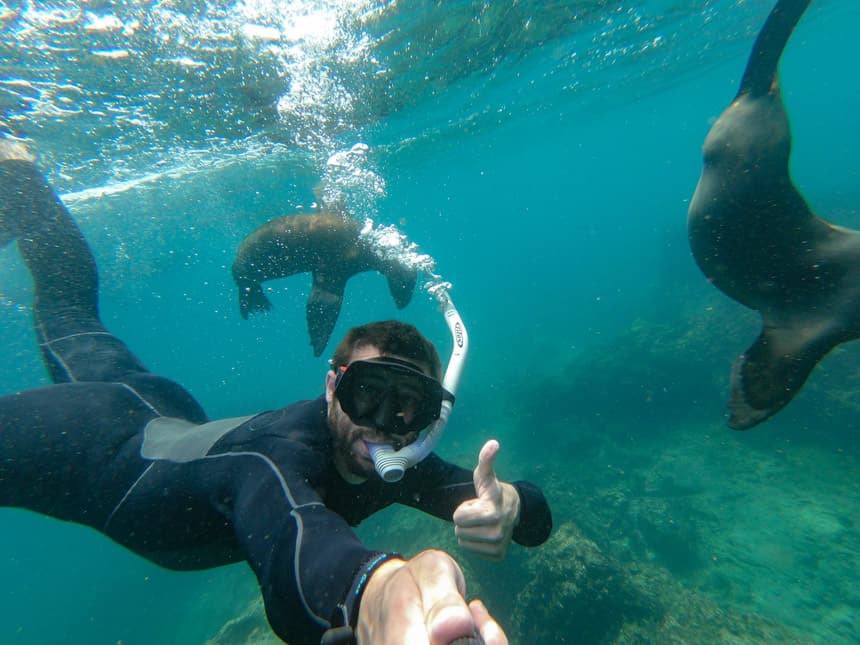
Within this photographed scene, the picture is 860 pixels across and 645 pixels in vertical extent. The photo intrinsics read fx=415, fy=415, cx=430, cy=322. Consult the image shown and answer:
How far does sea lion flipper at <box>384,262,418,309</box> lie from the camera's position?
10.3 meters

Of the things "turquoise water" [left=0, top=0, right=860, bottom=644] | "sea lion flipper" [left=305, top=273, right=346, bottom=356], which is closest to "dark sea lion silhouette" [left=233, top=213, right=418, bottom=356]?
"sea lion flipper" [left=305, top=273, right=346, bottom=356]

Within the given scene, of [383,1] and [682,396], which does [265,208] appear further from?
[682,396]

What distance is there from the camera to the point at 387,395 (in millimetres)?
2516

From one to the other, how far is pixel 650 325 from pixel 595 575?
1407 centimetres

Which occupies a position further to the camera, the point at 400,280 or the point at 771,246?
the point at 400,280

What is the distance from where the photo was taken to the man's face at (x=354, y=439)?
251cm

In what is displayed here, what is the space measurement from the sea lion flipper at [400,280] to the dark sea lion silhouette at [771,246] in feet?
23.2

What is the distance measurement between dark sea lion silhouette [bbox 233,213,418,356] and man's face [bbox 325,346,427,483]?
5.78 meters

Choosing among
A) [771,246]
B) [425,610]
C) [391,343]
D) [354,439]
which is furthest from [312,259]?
[425,610]

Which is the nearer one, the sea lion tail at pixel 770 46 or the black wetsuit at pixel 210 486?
the black wetsuit at pixel 210 486

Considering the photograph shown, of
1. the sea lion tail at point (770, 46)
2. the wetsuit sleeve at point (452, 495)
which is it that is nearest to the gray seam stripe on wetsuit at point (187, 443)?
the wetsuit sleeve at point (452, 495)

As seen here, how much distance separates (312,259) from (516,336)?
906 inches

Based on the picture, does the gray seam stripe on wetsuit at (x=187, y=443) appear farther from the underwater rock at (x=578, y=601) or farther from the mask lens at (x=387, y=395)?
the underwater rock at (x=578, y=601)

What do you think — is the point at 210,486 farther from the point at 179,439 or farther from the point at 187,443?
the point at 179,439
